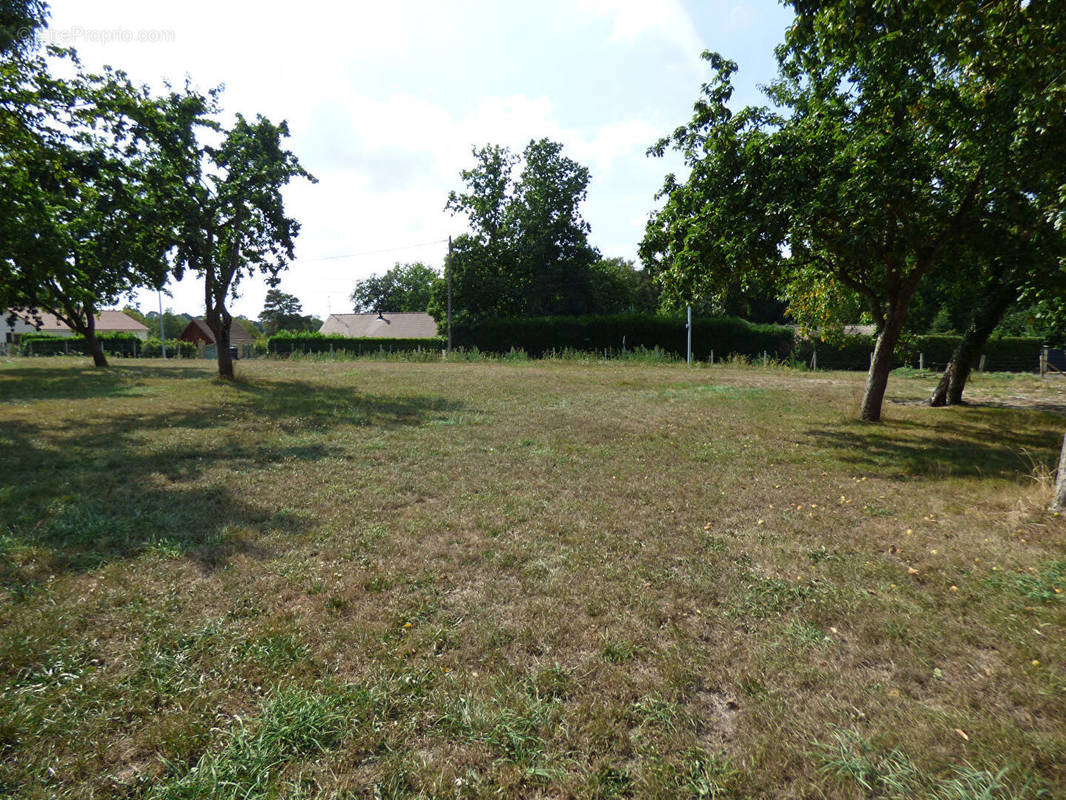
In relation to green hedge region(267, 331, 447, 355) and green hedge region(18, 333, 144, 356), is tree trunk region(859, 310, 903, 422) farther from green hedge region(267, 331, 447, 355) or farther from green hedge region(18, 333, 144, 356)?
green hedge region(18, 333, 144, 356)

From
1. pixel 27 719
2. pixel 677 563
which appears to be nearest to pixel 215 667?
pixel 27 719

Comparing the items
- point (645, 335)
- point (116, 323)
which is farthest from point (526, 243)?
point (116, 323)

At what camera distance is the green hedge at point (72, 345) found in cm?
4225

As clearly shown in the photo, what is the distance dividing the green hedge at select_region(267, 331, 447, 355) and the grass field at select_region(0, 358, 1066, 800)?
101ft

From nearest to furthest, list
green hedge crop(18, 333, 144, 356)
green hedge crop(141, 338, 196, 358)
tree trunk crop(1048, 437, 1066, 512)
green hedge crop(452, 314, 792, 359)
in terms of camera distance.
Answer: tree trunk crop(1048, 437, 1066, 512) → green hedge crop(452, 314, 792, 359) → green hedge crop(18, 333, 144, 356) → green hedge crop(141, 338, 196, 358)

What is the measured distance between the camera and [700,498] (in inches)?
223

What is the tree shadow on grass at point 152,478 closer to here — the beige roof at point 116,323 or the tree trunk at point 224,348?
the tree trunk at point 224,348

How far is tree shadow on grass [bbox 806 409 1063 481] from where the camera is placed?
6773 millimetres

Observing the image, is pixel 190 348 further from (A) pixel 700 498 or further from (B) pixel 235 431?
(A) pixel 700 498

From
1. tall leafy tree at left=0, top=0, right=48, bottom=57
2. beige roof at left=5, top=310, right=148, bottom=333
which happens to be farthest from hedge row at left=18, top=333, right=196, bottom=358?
tall leafy tree at left=0, top=0, right=48, bottom=57

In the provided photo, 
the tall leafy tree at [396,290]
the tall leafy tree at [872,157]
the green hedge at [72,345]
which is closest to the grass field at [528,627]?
the tall leafy tree at [872,157]

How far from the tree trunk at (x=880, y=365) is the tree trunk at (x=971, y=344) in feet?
11.4

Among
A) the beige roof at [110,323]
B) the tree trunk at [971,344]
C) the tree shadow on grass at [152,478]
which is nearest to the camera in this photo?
the tree shadow on grass at [152,478]

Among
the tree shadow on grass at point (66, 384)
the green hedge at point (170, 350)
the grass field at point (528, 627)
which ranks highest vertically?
the green hedge at point (170, 350)
